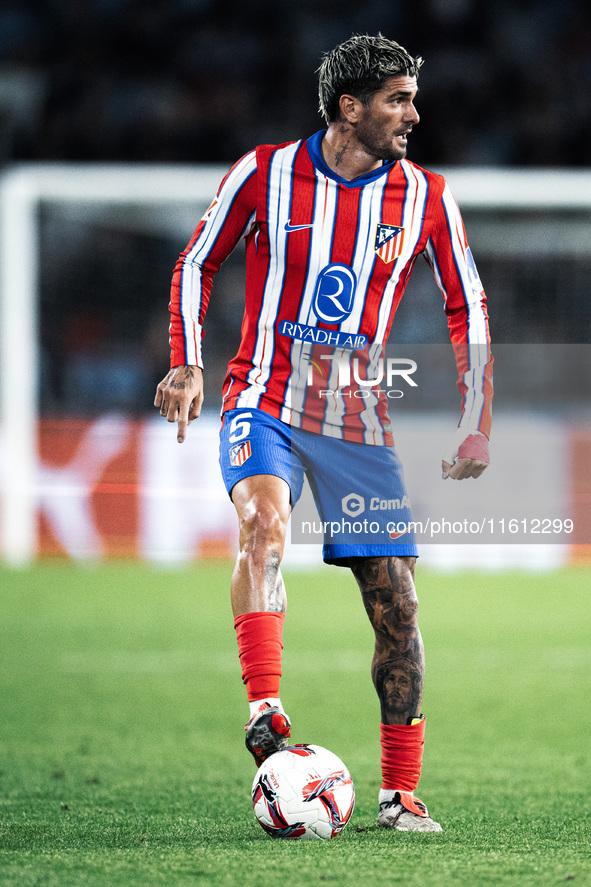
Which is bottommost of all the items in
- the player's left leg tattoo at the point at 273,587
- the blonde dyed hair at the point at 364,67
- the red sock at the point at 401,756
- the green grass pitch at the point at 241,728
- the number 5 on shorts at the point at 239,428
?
the green grass pitch at the point at 241,728

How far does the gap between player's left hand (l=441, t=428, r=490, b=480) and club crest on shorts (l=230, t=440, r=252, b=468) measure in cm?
52

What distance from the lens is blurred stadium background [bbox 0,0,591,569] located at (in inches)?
380

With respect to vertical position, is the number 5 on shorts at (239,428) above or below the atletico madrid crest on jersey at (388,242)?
below

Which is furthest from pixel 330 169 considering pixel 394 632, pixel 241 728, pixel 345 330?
pixel 241 728

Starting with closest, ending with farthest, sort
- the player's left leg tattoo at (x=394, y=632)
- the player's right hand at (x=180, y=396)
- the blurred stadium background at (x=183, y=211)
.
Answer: the player's right hand at (x=180, y=396) < the player's left leg tattoo at (x=394, y=632) < the blurred stadium background at (x=183, y=211)

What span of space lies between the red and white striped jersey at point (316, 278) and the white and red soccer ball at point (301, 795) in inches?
31.9

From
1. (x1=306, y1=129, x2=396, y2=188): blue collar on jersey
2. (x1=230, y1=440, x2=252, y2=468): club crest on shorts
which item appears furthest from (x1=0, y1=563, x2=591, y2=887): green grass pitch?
(x1=306, y1=129, x2=396, y2=188): blue collar on jersey

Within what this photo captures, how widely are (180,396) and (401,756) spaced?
42.2 inches

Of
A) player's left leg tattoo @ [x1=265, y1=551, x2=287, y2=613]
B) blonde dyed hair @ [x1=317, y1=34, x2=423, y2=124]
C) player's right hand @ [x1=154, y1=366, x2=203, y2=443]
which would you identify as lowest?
player's left leg tattoo @ [x1=265, y1=551, x2=287, y2=613]

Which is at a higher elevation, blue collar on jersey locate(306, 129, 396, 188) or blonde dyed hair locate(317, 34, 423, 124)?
blonde dyed hair locate(317, 34, 423, 124)

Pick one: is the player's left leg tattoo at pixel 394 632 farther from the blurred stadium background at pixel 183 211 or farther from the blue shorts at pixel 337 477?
the blurred stadium background at pixel 183 211

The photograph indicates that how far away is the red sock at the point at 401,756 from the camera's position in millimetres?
3107

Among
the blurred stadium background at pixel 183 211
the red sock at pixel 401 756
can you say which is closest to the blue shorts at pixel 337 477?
the red sock at pixel 401 756

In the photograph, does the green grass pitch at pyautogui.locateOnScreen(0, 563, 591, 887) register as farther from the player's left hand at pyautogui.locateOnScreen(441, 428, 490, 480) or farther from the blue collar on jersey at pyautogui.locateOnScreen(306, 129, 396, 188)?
the blue collar on jersey at pyautogui.locateOnScreen(306, 129, 396, 188)
